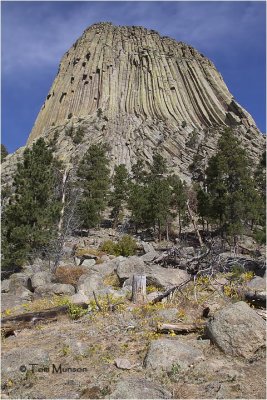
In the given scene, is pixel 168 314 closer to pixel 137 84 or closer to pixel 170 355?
pixel 170 355

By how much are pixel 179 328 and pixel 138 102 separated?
9073cm

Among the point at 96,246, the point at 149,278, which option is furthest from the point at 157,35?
the point at 149,278

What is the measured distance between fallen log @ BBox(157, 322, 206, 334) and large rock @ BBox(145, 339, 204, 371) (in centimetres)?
101

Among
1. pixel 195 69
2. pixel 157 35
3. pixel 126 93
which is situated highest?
pixel 157 35

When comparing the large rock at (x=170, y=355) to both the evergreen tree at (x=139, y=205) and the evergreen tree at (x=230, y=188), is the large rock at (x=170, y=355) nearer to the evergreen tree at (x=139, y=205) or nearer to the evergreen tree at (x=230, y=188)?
the evergreen tree at (x=230, y=188)

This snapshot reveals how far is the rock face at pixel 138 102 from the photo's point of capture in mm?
77562

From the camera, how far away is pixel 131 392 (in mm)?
6492

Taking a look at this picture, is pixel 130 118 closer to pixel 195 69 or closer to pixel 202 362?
pixel 195 69

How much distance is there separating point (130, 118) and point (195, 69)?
27.4m

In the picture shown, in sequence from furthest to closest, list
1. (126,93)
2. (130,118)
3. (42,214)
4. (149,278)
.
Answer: (126,93), (130,118), (42,214), (149,278)

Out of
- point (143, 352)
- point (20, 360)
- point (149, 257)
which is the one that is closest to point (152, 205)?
point (149, 257)

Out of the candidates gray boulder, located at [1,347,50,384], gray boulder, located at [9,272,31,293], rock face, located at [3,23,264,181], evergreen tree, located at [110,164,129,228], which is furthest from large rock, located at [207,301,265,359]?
rock face, located at [3,23,264,181]

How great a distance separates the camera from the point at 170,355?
752 cm

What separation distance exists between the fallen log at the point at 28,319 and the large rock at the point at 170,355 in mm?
3995
